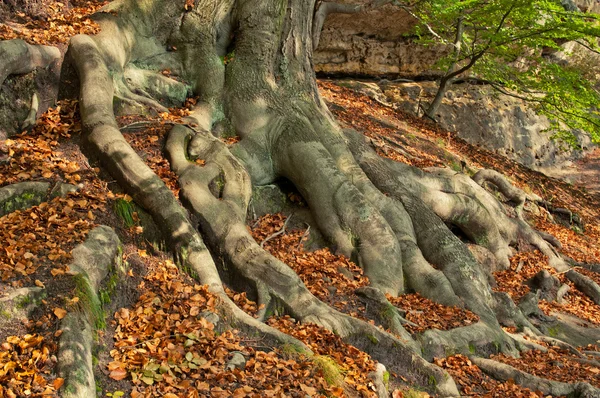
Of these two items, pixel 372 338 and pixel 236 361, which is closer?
pixel 236 361

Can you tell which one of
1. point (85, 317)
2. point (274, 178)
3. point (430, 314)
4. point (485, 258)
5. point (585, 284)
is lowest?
point (585, 284)

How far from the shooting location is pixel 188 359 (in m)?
4.73

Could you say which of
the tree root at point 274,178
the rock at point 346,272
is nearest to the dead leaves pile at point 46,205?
the tree root at point 274,178

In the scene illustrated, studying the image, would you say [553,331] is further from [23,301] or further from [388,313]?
[23,301]

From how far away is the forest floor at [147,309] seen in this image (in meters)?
4.39

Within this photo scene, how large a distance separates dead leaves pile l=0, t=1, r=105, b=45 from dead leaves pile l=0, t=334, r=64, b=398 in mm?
5013

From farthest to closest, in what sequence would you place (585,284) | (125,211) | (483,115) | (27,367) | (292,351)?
(483,115)
(585,284)
(125,211)
(292,351)
(27,367)

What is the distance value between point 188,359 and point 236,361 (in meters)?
0.42

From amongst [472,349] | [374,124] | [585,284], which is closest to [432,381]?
[472,349]

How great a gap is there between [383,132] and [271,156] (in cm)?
670

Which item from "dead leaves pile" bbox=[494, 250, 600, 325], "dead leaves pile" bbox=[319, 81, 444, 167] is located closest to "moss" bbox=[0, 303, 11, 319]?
"dead leaves pile" bbox=[494, 250, 600, 325]

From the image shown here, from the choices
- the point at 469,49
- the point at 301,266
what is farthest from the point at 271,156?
the point at 469,49

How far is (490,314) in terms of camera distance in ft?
26.7

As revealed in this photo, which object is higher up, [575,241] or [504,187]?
[504,187]
